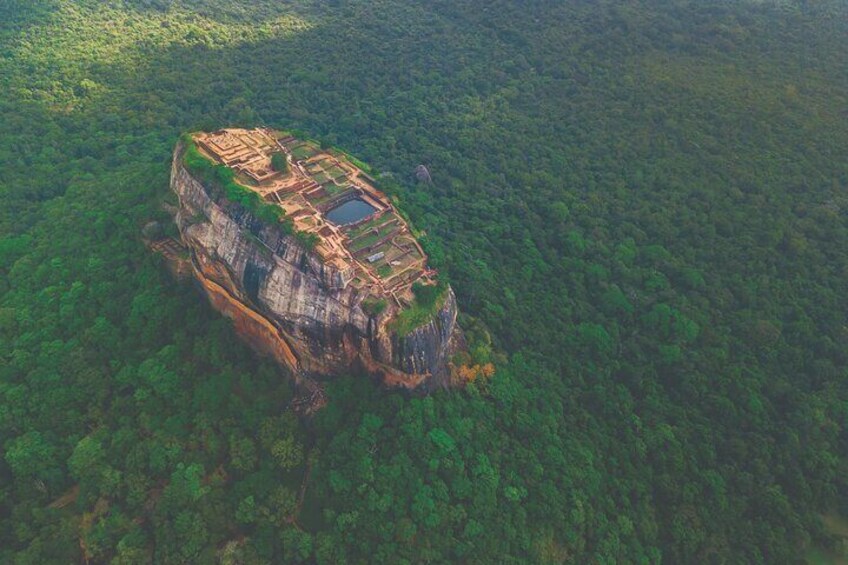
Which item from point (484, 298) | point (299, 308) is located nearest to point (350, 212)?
point (299, 308)

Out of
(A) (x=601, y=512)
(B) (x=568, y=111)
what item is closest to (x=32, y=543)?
(A) (x=601, y=512)

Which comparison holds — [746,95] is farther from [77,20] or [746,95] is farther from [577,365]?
[77,20]

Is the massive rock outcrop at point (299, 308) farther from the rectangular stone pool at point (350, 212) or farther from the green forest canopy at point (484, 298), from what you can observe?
the rectangular stone pool at point (350, 212)

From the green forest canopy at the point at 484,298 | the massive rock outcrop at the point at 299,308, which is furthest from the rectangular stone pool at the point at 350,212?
the massive rock outcrop at the point at 299,308

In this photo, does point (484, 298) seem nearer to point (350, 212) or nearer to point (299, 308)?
point (350, 212)

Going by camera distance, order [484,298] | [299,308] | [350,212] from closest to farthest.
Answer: [299,308]
[350,212]
[484,298]

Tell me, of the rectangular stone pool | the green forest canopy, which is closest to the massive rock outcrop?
the green forest canopy
